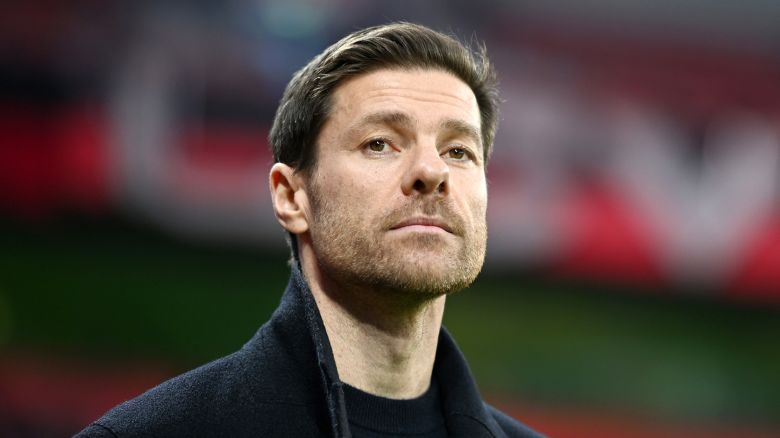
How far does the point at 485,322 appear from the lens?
7.01m

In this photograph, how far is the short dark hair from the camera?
2.58 m

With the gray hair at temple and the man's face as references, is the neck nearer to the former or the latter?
the man's face

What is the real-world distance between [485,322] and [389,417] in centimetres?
468

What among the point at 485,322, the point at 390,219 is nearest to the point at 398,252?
the point at 390,219

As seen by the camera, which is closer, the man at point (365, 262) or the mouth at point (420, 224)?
the man at point (365, 262)

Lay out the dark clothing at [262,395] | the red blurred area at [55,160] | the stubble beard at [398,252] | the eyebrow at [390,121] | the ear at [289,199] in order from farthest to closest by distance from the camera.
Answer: the red blurred area at [55,160]
the ear at [289,199]
the eyebrow at [390,121]
the stubble beard at [398,252]
the dark clothing at [262,395]

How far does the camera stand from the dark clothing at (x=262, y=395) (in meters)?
2.15

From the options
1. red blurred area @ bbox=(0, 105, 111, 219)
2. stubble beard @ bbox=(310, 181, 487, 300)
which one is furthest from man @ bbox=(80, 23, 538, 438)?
red blurred area @ bbox=(0, 105, 111, 219)

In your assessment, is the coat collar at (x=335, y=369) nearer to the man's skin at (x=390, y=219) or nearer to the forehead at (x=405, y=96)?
the man's skin at (x=390, y=219)

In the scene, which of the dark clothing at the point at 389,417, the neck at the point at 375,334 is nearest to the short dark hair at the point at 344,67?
the neck at the point at 375,334

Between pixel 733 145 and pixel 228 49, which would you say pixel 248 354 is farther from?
pixel 733 145

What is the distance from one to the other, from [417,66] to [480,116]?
280mm

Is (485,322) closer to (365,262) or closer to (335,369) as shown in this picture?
(365,262)

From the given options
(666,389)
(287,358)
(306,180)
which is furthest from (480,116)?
(666,389)
